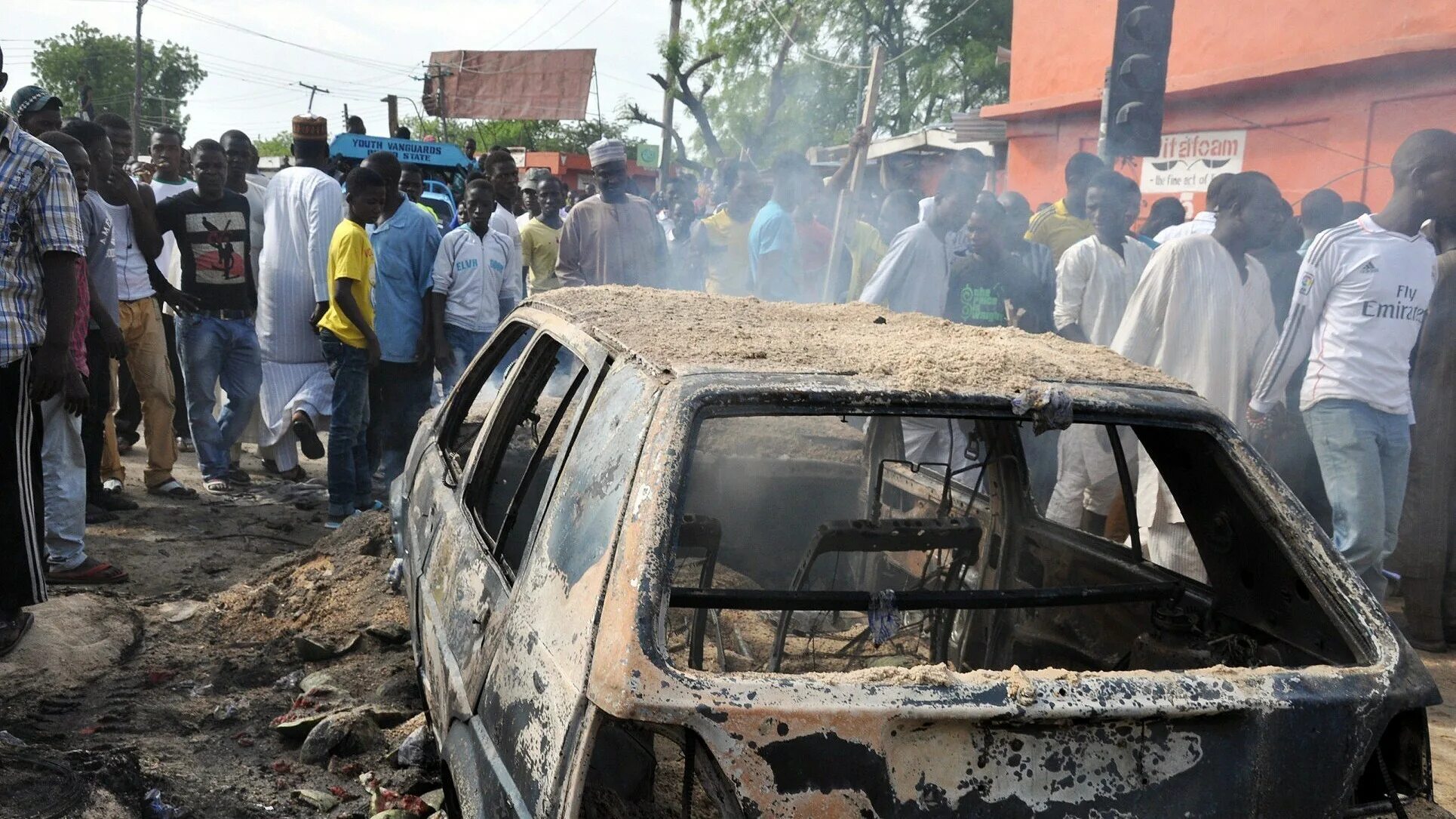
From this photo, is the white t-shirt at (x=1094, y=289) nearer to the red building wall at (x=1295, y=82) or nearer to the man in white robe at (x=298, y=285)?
the man in white robe at (x=298, y=285)

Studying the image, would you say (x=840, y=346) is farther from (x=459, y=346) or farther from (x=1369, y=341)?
(x=459, y=346)

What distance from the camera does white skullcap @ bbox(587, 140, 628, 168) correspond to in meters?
7.70

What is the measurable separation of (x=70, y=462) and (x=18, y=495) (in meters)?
0.75

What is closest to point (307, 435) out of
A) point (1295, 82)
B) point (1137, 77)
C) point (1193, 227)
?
point (1193, 227)

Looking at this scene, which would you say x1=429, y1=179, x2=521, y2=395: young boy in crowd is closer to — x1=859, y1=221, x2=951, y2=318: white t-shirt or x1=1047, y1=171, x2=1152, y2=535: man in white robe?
x1=859, y1=221, x2=951, y2=318: white t-shirt

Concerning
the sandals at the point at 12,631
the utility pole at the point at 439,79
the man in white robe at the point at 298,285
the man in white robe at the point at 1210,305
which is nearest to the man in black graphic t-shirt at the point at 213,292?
the man in white robe at the point at 298,285

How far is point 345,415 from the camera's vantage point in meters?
6.09

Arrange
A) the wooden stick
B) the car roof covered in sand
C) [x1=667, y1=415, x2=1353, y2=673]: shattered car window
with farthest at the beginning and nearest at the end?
the wooden stick < [x1=667, y1=415, x2=1353, y2=673]: shattered car window < the car roof covered in sand

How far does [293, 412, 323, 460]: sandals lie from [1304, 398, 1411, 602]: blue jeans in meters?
5.10

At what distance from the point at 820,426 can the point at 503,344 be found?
59.5 inches

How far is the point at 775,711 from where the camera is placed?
177 cm

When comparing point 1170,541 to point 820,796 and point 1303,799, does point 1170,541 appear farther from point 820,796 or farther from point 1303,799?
point 820,796

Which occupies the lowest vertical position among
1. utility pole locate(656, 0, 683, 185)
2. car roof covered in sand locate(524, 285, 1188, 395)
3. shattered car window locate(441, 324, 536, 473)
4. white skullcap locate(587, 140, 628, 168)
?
shattered car window locate(441, 324, 536, 473)

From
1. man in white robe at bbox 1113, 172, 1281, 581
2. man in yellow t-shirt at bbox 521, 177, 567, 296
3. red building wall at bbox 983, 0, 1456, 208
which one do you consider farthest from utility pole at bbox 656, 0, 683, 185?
man in white robe at bbox 1113, 172, 1281, 581
